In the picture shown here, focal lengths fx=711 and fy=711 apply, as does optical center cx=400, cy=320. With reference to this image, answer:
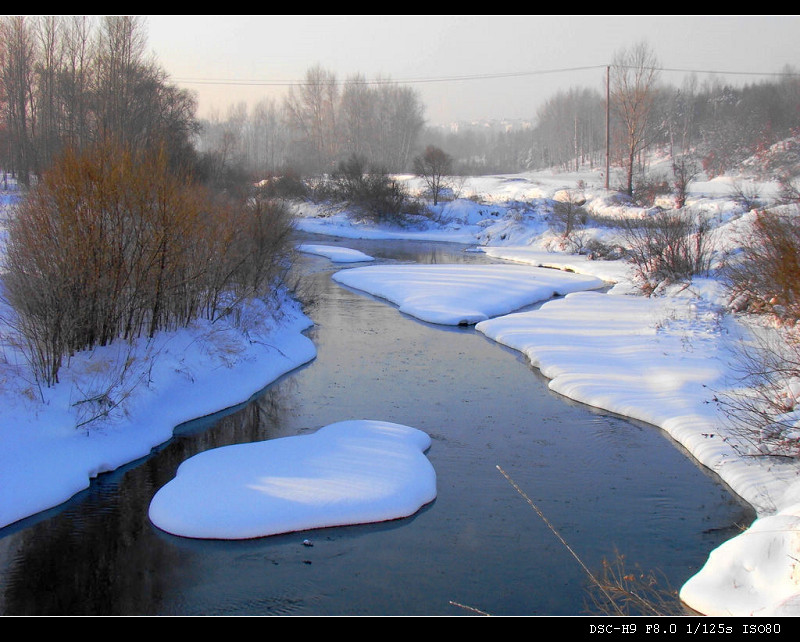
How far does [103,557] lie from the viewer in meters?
6.70

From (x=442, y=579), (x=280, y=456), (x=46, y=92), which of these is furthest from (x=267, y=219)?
(x=46, y=92)

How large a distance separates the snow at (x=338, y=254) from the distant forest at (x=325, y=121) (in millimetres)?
5391

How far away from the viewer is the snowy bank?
8.12 m

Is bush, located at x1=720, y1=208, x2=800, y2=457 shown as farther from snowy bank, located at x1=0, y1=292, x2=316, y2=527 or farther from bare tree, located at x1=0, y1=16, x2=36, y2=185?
bare tree, located at x1=0, y1=16, x2=36, y2=185

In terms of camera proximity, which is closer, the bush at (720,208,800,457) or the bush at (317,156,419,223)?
the bush at (720,208,800,457)

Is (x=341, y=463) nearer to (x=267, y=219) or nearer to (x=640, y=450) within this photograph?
(x=640, y=450)

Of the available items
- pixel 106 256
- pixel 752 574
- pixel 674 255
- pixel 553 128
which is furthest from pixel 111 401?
pixel 553 128

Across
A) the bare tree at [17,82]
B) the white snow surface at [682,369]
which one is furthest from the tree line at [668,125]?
the bare tree at [17,82]

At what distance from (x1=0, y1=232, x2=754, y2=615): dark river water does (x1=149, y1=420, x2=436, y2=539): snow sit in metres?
0.18

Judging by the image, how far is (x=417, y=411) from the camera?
10.8m

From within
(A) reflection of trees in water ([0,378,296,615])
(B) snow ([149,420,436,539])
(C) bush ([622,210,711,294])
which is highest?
(C) bush ([622,210,711,294])

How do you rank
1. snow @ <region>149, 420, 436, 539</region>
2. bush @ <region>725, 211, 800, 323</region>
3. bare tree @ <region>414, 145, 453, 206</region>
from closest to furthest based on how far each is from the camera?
snow @ <region>149, 420, 436, 539</region>, bush @ <region>725, 211, 800, 323</region>, bare tree @ <region>414, 145, 453, 206</region>

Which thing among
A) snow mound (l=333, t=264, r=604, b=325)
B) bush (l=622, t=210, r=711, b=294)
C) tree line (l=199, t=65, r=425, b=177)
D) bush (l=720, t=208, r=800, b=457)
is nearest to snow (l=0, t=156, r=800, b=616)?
snow mound (l=333, t=264, r=604, b=325)

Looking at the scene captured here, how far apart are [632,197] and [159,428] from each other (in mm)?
36428
